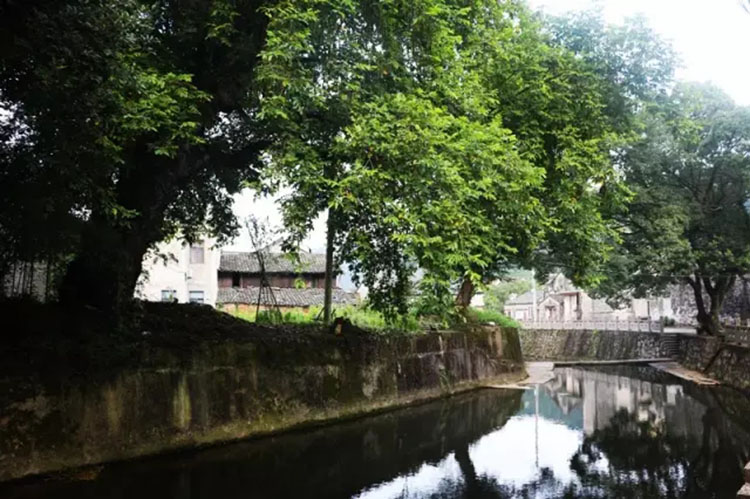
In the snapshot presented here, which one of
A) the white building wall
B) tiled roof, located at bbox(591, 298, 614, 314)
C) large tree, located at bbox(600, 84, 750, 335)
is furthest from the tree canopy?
tiled roof, located at bbox(591, 298, 614, 314)

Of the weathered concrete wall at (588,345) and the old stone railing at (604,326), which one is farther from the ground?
the old stone railing at (604,326)

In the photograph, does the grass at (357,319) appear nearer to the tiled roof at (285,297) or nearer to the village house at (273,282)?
the tiled roof at (285,297)

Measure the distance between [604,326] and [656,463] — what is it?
31.1 m

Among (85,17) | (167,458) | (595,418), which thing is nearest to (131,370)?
(167,458)

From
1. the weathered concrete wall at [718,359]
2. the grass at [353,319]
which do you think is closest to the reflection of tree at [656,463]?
the grass at [353,319]

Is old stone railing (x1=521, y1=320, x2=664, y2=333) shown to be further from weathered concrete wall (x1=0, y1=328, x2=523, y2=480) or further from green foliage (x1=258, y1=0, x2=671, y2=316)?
weathered concrete wall (x1=0, y1=328, x2=523, y2=480)

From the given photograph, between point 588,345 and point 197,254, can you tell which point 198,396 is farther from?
point 588,345

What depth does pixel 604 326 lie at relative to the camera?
130 feet

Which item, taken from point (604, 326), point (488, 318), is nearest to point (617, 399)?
point (488, 318)

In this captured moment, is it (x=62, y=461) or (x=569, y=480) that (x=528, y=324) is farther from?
(x=62, y=461)

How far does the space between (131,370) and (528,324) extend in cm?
3850

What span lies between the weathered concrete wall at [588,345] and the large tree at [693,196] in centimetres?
1291

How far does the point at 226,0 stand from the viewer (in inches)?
348

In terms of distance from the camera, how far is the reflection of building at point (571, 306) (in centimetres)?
4566
